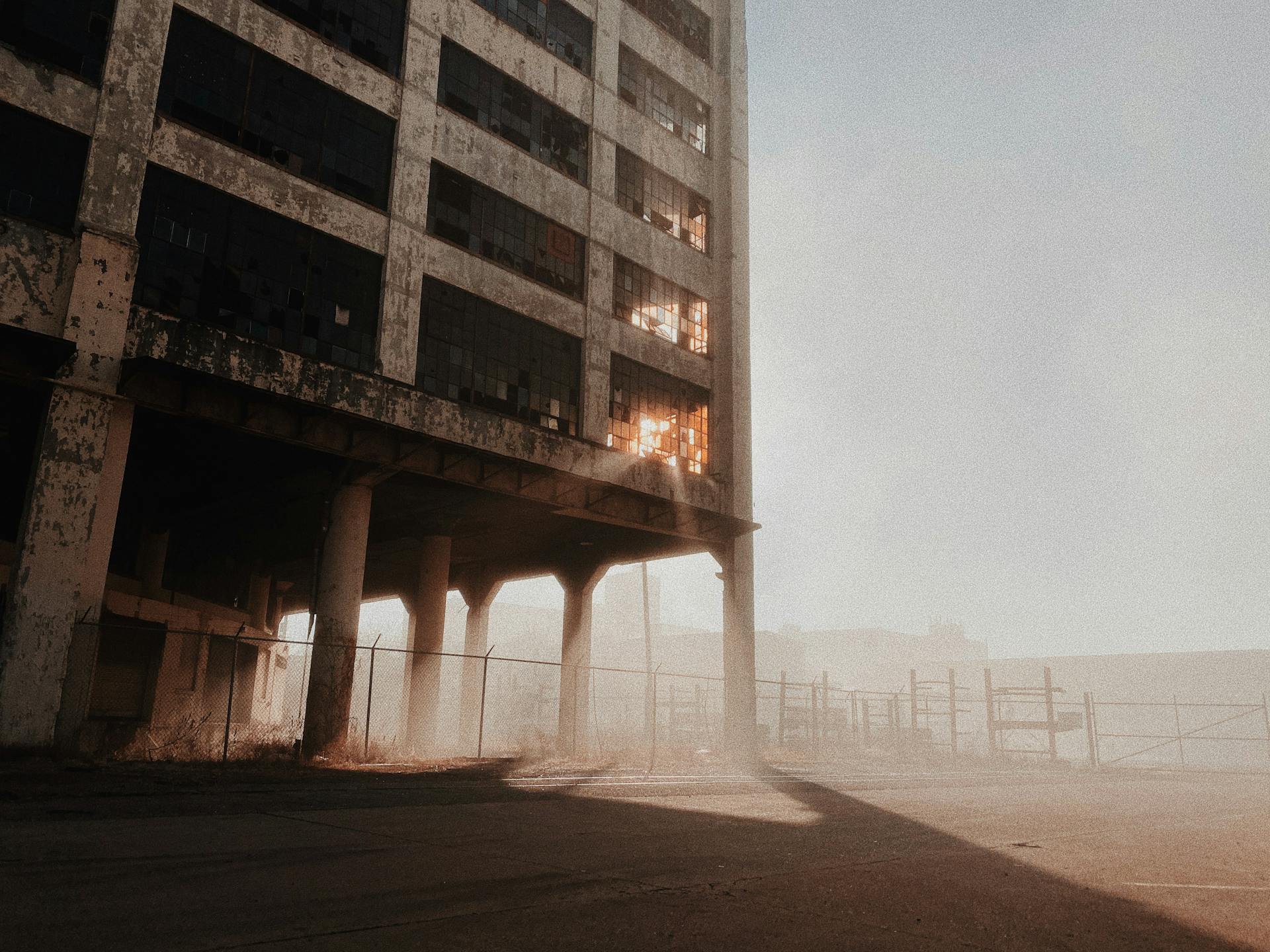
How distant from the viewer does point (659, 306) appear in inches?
1062

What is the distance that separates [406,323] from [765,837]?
48.7 ft

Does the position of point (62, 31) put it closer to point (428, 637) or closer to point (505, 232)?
point (505, 232)

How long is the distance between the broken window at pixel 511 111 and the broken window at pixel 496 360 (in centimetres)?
488

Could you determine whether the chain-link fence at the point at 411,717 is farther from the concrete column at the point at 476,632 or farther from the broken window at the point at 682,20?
the broken window at the point at 682,20

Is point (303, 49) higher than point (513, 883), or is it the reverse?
point (303, 49)

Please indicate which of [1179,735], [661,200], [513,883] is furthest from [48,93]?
[1179,735]

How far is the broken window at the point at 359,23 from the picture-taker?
66.7ft

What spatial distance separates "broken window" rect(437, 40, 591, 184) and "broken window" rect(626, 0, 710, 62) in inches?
237

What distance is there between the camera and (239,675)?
3762 centimetres

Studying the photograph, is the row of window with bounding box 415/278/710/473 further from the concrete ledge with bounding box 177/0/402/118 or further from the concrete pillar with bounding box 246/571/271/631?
the concrete pillar with bounding box 246/571/271/631

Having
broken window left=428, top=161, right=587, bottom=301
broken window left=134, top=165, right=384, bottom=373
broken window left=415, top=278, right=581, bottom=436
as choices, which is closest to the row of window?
broken window left=415, top=278, right=581, bottom=436

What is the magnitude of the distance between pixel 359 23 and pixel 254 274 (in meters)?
7.12

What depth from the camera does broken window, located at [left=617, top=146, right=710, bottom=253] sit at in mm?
26906

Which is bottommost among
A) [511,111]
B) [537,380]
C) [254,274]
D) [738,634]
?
[738,634]
